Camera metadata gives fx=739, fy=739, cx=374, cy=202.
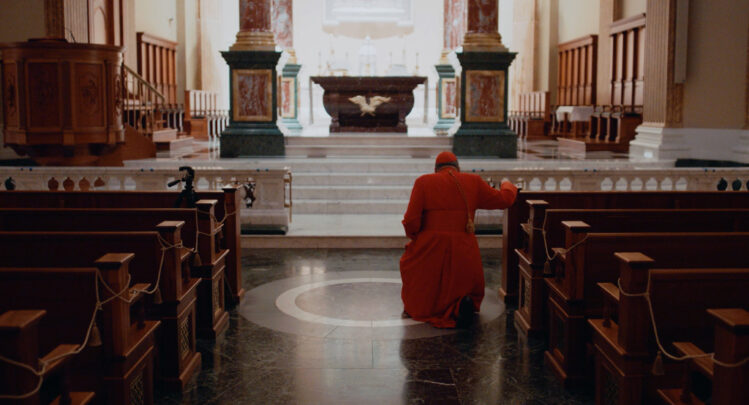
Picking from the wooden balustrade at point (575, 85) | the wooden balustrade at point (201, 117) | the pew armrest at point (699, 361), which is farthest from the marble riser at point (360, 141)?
the pew armrest at point (699, 361)

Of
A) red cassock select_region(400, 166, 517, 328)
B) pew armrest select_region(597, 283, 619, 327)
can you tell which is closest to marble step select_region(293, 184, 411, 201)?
red cassock select_region(400, 166, 517, 328)

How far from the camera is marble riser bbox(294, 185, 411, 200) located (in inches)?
403

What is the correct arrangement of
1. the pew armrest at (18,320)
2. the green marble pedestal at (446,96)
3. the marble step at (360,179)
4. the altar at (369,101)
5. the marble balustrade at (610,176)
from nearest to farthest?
the pew armrest at (18,320), the marble balustrade at (610,176), the marble step at (360,179), the altar at (369,101), the green marble pedestal at (446,96)

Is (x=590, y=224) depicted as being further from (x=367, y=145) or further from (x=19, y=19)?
(x=19, y=19)

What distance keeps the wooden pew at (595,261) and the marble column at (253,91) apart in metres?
8.09

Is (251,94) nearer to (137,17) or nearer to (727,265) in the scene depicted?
(137,17)

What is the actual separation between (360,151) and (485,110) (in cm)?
216

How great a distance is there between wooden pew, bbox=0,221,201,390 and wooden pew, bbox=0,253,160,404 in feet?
2.05

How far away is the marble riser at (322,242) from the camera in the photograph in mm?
8328

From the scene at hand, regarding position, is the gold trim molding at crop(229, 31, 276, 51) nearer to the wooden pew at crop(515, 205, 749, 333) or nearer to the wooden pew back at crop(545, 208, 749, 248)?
the wooden pew at crop(515, 205, 749, 333)

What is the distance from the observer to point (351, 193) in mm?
10289

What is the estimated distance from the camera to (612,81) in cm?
1828

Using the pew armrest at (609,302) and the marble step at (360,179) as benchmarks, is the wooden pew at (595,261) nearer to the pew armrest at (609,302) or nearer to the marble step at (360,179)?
the pew armrest at (609,302)

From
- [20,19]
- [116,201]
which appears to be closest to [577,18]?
[20,19]
